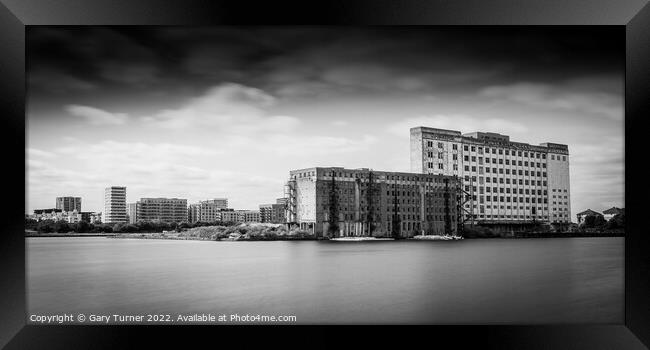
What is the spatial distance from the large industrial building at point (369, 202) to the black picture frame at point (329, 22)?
74.6 feet

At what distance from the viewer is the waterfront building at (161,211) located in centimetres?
2488

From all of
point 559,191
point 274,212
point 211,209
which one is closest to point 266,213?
point 274,212

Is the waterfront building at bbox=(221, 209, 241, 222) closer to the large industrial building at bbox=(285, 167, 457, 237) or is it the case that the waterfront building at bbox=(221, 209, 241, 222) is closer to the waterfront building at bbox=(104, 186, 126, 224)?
the large industrial building at bbox=(285, 167, 457, 237)

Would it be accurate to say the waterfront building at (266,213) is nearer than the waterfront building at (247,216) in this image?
Yes

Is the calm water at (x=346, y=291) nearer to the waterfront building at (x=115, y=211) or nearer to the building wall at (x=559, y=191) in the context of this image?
the waterfront building at (x=115, y=211)

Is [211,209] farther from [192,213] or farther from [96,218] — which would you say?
[96,218]

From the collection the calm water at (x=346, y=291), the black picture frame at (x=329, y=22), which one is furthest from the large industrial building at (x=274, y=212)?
the black picture frame at (x=329, y=22)

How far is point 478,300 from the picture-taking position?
8633 mm

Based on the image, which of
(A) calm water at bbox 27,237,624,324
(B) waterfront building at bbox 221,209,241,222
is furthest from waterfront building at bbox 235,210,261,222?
(A) calm water at bbox 27,237,624,324

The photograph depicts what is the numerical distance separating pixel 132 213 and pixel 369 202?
1149cm

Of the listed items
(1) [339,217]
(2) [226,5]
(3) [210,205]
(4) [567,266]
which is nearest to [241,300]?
(2) [226,5]

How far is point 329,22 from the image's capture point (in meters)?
4.31

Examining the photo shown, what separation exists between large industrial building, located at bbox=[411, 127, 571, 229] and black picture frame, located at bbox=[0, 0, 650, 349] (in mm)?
18011

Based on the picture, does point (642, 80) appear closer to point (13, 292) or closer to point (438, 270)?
point (13, 292)
